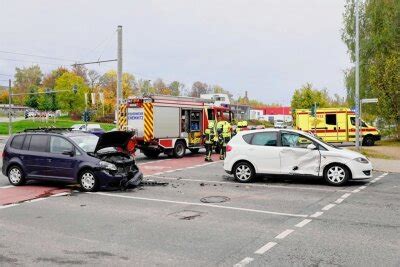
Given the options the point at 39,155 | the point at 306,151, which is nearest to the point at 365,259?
the point at 306,151

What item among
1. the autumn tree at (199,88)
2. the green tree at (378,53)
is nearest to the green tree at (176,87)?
the autumn tree at (199,88)

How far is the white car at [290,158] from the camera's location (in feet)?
41.3

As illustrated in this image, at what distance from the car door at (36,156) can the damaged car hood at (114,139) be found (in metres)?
1.53

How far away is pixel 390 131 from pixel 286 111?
106204mm

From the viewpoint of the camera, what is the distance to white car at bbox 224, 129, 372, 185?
12.6 meters

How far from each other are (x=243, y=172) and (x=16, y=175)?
254 inches

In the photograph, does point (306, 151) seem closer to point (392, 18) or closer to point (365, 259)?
point (365, 259)

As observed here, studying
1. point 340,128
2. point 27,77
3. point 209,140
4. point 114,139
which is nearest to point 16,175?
point 114,139

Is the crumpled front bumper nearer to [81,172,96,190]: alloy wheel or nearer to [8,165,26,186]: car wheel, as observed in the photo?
[81,172,96,190]: alloy wheel

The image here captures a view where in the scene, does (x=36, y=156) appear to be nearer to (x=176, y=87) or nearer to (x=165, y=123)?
(x=165, y=123)

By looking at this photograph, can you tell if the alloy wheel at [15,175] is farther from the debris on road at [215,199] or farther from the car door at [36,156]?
the debris on road at [215,199]

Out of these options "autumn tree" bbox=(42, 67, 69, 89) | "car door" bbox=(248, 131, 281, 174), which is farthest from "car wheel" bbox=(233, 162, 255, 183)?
"autumn tree" bbox=(42, 67, 69, 89)

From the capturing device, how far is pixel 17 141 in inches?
513

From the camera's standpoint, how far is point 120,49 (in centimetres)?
2658
